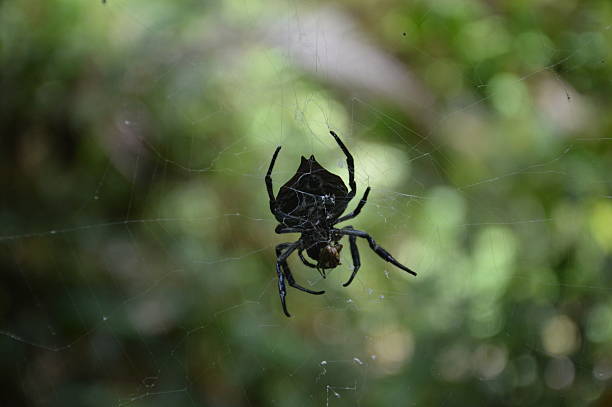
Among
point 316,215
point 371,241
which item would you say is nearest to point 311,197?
point 316,215

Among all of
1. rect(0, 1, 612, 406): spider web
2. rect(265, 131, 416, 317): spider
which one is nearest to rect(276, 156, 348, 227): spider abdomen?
rect(265, 131, 416, 317): spider

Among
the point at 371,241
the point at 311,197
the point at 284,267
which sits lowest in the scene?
the point at 284,267

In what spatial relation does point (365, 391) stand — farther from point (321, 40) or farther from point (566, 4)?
point (566, 4)

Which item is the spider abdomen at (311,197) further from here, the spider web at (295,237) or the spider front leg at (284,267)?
the spider web at (295,237)

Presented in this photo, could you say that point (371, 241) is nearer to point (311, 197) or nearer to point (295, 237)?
point (311, 197)

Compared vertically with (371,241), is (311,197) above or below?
above

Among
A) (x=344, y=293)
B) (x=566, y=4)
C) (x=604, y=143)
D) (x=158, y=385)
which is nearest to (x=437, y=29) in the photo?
(x=566, y=4)

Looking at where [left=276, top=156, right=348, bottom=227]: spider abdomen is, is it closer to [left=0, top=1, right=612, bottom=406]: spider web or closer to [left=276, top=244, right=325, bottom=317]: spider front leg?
[left=276, top=244, right=325, bottom=317]: spider front leg
